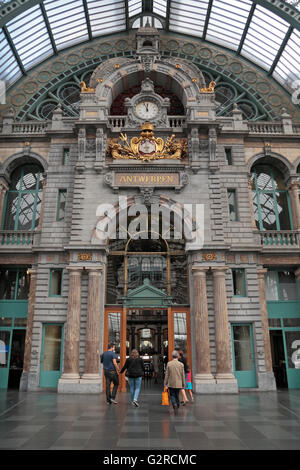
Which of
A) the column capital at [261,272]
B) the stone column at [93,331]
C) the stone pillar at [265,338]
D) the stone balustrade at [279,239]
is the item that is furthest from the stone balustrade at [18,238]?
the stone balustrade at [279,239]

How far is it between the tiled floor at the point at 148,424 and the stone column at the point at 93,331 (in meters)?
1.77

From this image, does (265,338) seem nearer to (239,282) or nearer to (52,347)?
(239,282)

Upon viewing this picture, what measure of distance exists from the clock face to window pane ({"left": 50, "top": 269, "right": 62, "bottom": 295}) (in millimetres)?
10336

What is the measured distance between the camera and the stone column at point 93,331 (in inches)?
645

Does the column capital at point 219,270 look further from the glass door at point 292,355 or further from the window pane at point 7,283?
the window pane at point 7,283

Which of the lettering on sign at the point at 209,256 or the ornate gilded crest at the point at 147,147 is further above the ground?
the ornate gilded crest at the point at 147,147

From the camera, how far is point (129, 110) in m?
21.2

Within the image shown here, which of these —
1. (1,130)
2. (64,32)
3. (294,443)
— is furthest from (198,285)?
(64,32)

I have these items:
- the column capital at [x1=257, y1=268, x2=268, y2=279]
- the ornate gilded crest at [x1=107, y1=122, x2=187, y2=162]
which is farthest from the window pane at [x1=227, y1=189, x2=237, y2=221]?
the ornate gilded crest at [x1=107, y1=122, x2=187, y2=162]

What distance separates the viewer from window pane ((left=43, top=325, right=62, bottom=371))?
17656 mm

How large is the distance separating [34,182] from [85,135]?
459 centimetres

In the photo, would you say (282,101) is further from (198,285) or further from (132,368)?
(132,368)

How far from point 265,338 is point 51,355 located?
10.9 meters

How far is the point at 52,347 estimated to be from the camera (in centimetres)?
1791
